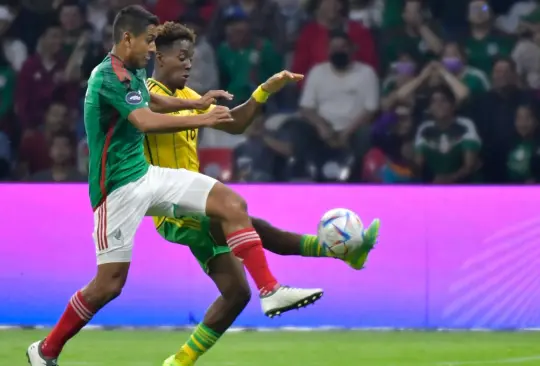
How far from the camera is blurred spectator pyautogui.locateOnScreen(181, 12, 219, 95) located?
1182 cm

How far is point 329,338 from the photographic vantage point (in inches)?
406

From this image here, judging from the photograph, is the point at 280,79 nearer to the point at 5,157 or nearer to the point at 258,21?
the point at 258,21

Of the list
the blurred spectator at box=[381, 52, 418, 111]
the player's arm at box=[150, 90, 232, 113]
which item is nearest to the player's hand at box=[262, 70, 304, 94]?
the player's arm at box=[150, 90, 232, 113]

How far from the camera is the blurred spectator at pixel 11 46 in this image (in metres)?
11.7

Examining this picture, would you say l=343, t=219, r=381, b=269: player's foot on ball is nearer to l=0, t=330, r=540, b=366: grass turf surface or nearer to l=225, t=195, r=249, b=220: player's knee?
l=225, t=195, r=249, b=220: player's knee

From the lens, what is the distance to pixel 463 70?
38.3 feet

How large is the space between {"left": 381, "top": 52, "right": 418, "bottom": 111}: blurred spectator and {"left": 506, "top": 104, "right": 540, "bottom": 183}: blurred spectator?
1028mm

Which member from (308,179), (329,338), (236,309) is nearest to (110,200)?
(236,309)

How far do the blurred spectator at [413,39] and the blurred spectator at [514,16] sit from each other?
0.58 m

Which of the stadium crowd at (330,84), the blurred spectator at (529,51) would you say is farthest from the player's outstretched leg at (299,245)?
the blurred spectator at (529,51)

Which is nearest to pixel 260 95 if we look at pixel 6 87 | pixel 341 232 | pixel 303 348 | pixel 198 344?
pixel 341 232

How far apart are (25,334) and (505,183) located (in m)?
4.20

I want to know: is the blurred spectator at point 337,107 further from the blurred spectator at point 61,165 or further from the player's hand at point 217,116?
the player's hand at point 217,116

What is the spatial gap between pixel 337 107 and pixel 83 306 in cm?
500
